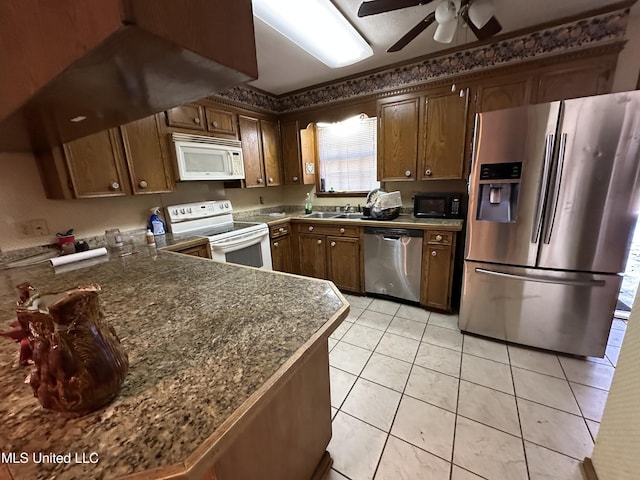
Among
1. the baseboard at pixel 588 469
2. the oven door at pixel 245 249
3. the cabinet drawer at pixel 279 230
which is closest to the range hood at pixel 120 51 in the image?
the oven door at pixel 245 249

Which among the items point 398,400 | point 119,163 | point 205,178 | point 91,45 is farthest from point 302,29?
point 398,400

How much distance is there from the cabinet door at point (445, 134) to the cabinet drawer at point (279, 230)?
1.65 m

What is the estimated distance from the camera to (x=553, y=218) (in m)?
1.76

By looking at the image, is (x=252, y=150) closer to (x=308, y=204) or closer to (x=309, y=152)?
(x=309, y=152)

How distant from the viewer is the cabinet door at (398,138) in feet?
8.51

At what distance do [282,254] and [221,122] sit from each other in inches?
61.4

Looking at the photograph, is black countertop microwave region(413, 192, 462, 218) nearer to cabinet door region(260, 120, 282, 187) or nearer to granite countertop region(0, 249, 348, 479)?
cabinet door region(260, 120, 282, 187)

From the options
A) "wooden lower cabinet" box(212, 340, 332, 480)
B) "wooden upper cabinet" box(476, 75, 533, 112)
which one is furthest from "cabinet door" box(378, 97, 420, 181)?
"wooden lower cabinet" box(212, 340, 332, 480)

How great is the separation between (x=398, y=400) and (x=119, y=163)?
2602 mm

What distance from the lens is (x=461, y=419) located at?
1.47 m

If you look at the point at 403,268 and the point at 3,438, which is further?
the point at 403,268

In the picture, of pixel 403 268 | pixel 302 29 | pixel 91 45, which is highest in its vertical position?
pixel 302 29

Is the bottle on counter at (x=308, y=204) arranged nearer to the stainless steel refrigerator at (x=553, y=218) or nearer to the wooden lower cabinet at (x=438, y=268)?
the wooden lower cabinet at (x=438, y=268)

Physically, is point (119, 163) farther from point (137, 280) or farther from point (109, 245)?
point (137, 280)
